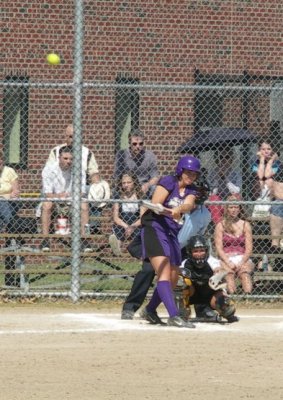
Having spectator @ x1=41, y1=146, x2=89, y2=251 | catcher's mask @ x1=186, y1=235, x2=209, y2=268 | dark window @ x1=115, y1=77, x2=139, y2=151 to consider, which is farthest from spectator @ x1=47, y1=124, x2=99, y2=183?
dark window @ x1=115, y1=77, x2=139, y2=151

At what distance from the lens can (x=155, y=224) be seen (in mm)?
11930

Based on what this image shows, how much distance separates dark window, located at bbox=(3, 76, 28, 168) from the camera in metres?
19.6

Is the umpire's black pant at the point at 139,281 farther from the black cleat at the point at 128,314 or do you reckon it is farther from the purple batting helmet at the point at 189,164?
the purple batting helmet at the point at 189,164

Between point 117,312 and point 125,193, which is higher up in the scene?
point 125,193

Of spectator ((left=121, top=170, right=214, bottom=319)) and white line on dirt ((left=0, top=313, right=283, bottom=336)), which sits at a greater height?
spectator ((left=121, top=170, right=214, bottom=319))

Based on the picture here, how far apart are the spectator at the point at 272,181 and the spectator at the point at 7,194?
282 cm

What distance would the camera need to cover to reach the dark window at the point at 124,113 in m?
20.1

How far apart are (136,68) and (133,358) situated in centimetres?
1111

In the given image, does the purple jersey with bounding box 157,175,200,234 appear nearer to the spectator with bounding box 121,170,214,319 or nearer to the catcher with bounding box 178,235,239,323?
the spectator with bounding box 121,170,214,319

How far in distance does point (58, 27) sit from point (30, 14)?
0.46m

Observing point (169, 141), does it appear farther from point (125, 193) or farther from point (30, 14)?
point (125, 193)

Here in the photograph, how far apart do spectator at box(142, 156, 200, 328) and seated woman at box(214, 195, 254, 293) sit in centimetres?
246

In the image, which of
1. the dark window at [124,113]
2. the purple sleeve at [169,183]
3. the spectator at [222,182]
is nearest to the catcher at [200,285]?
the purple sleeve at [169,183]

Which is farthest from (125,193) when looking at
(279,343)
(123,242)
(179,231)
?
(279,343)
